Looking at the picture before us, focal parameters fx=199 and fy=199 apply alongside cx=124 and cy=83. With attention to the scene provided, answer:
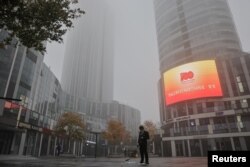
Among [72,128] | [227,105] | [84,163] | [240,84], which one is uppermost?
[240,84]

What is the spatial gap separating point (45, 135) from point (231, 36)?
62.5m

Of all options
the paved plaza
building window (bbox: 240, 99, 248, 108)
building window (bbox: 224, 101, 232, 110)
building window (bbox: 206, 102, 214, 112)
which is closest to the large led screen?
building window (bbox: 224, 101, 232, 110)

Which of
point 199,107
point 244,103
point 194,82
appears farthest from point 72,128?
point 244,103

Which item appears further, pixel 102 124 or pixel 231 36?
pixel 102 124

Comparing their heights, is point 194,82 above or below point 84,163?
above

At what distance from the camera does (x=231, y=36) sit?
64875mm

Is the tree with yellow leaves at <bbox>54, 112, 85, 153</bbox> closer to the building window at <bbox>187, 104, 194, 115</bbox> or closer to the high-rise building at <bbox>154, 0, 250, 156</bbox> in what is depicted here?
the high-rise building at <bbox>154, 0, 250, 156</bbox>

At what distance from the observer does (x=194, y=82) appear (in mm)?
43438

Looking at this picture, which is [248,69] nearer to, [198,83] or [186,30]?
[198,83]

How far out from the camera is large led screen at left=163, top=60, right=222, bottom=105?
42219 millimetres

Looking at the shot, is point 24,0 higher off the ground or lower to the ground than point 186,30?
lower

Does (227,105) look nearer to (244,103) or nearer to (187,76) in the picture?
(244,103)

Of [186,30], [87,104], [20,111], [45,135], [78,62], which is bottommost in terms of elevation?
[45,135]

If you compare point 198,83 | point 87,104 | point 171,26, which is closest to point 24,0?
point 198,83
